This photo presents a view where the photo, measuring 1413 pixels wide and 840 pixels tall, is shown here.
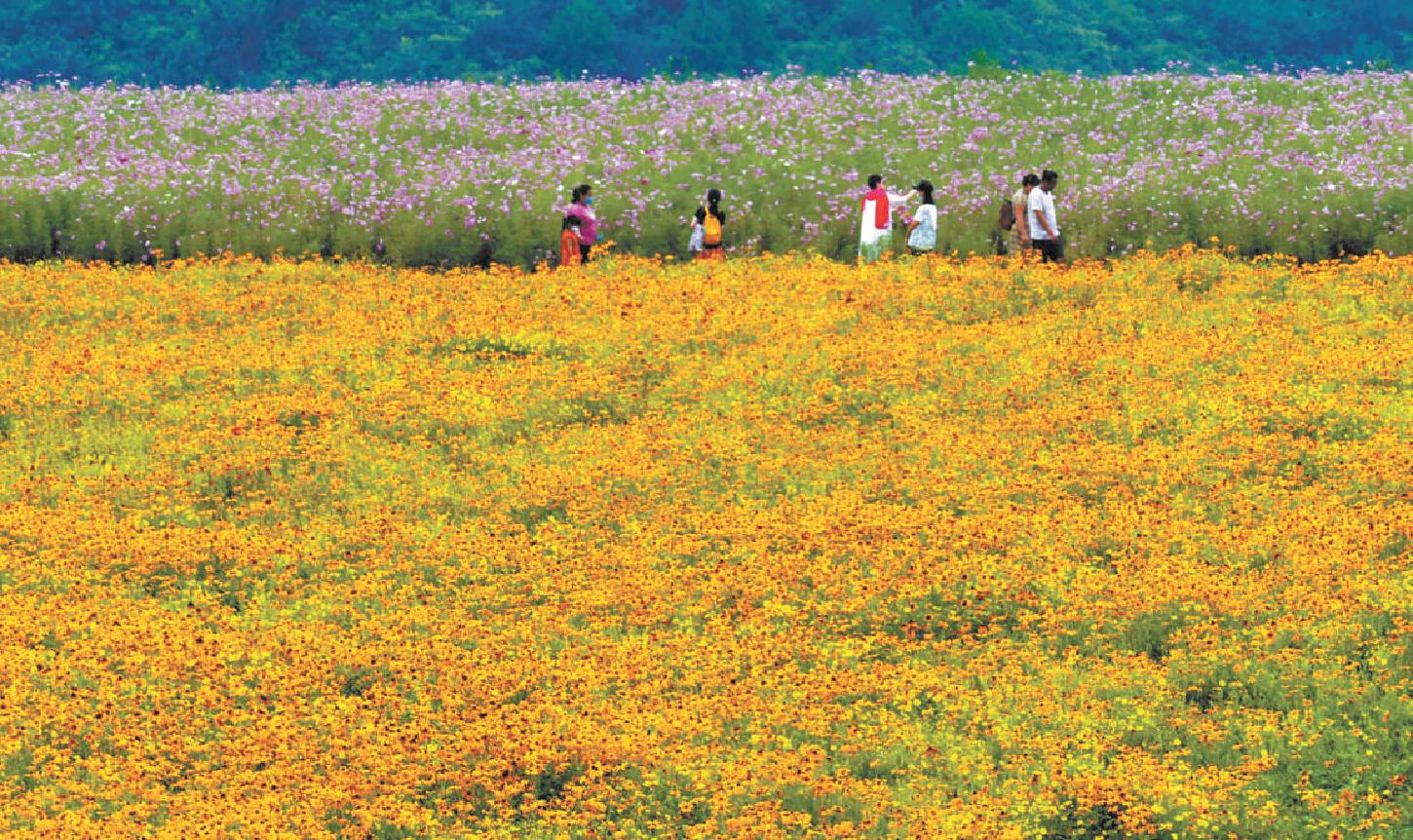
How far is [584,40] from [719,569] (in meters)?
45.2

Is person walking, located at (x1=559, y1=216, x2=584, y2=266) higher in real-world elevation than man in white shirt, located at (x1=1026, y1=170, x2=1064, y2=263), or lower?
lower

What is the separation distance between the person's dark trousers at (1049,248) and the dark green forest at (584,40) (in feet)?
105

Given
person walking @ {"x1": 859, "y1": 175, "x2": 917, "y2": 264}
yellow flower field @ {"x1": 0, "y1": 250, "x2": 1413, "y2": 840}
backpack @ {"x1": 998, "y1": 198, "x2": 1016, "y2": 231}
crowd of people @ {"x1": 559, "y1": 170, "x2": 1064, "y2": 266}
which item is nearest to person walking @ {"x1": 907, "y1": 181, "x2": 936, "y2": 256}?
crowd of people @ {"x1": 559, "y1": 170, "x2": 1064, "y2": 266}

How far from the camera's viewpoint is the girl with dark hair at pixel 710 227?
22.2m

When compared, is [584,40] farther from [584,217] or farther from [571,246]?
[571,246]

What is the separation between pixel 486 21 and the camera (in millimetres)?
55906

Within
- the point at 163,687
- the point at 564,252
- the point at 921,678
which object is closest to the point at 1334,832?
the point at 921,678

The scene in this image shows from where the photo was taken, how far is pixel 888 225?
22.1m

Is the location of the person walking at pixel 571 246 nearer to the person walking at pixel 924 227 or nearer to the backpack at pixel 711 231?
the backpack at pixel 711 231

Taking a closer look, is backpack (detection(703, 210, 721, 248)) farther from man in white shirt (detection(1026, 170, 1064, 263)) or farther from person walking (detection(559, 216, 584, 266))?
man in white shirt (detection(1026, 170, 1064, 263))

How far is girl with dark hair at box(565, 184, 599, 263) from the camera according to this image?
22.3 metres

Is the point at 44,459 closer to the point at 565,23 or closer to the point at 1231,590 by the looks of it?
the point at 1231,590

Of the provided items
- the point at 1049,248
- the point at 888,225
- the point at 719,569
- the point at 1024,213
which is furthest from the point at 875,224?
the point at 719,569

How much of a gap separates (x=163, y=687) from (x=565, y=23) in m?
47.0
